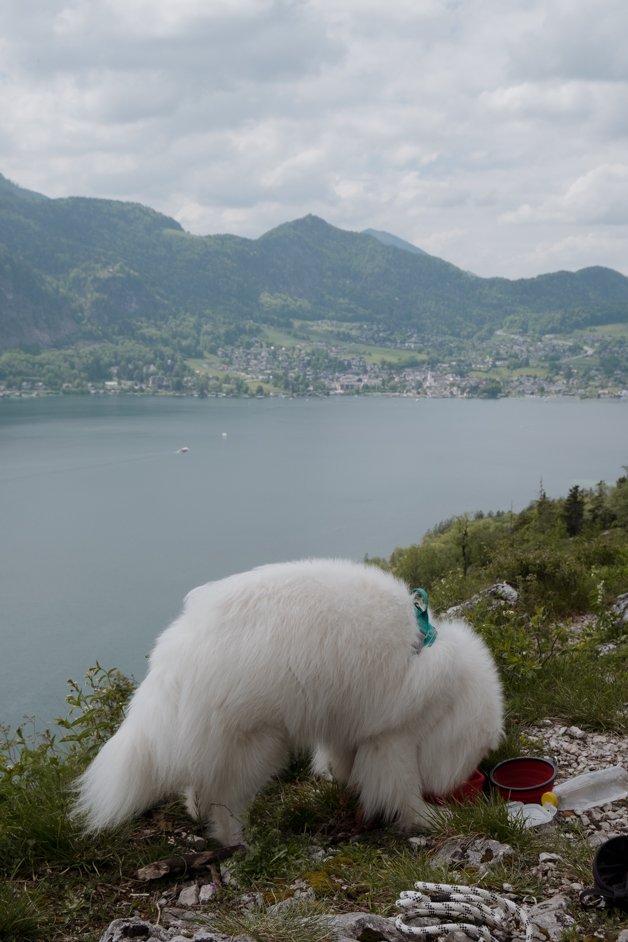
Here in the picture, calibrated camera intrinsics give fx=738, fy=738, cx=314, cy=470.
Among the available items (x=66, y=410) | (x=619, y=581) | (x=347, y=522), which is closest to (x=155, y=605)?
(x=347, y=522)

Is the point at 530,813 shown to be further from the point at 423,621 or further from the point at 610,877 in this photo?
the point at 423,621

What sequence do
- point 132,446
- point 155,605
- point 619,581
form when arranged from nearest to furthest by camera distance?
point 619,581, point 155,605, point 132,446

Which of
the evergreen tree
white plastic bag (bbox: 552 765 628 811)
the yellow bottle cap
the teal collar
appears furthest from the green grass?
the evergreen tree

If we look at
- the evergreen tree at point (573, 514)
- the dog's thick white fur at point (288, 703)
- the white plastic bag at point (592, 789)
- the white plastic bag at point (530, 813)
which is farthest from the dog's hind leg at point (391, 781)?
the evergreen tree at point (573, 514)

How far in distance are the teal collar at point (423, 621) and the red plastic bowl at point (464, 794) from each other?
30.7 inches

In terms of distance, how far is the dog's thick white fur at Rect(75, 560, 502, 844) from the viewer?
328 centimetres

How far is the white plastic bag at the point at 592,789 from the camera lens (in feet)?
11.9

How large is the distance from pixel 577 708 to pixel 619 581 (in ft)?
14.2

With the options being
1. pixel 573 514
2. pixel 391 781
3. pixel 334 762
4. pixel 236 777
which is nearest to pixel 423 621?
pixel 391 781

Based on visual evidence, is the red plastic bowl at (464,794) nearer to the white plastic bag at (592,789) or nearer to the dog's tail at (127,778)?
the white plastic bag at (592,789)

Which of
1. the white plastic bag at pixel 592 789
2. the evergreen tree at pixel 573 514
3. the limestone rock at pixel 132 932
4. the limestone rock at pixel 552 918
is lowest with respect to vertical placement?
the evergreen tree at pixel 573 514

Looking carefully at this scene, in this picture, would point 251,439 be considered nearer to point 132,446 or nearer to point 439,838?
point 132,446

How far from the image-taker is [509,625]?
18.8 ft

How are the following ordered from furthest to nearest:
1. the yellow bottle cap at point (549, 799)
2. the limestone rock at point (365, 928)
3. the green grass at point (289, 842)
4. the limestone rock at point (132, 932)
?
the yellow bottle cap at point (549, 799) → the green grass at point (289, 842) → the limestone rock at point (132, 932) → the limestone rock at point (365, 928)
